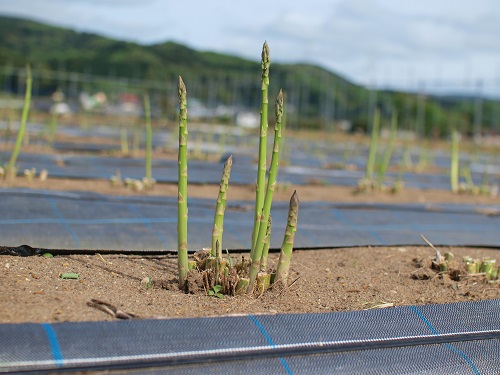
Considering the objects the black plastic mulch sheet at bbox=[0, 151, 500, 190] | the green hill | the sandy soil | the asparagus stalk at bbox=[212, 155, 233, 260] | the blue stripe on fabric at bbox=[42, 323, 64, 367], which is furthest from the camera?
the green hill

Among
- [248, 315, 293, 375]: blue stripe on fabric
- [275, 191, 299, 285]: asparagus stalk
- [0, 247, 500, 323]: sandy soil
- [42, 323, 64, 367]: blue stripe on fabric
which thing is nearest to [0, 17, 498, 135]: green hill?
[0, 247, 500, 323]: sandy soil

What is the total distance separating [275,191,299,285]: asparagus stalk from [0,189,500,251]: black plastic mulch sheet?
100cm

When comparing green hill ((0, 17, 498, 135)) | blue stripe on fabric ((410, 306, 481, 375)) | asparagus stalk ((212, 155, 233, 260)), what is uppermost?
green hill ((0, 17, 498, 135))

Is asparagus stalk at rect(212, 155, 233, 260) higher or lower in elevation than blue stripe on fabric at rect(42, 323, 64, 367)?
higher

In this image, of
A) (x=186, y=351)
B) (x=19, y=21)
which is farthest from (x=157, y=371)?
(x=19, y=21)

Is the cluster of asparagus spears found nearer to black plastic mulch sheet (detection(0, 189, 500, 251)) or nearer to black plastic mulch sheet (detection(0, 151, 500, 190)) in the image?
black plastic mulch sheet (detection(0, 189, 500, 251))

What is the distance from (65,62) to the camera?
32.0 metres

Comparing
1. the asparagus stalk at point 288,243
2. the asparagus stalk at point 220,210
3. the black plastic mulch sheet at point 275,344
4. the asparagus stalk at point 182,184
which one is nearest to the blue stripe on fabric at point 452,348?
the black plastic mulch sheet at point 275,344

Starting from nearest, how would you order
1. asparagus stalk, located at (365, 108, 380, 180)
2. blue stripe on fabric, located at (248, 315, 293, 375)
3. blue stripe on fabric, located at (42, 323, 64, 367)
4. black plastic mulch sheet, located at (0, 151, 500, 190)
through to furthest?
1. blue stripe on fabric, located at (42, 323, 64, 367)
2. blue stripe on fabric, located at (248, 315, 293, 375)
3. asparagus stalk, located at (365, 108, 380, 180)
4. black plastic mulch sheet, located at (0, 151, 500, 190)

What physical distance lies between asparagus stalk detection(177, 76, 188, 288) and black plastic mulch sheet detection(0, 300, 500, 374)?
1.58 feet

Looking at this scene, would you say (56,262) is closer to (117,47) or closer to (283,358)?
(283,358)

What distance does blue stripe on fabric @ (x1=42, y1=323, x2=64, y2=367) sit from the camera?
1.86 meters

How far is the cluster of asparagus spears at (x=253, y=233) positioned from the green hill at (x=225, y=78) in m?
21.9

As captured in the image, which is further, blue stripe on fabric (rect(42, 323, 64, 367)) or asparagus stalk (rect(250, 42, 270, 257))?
asparagus stalk (rect(250, 42, 270, 257))
